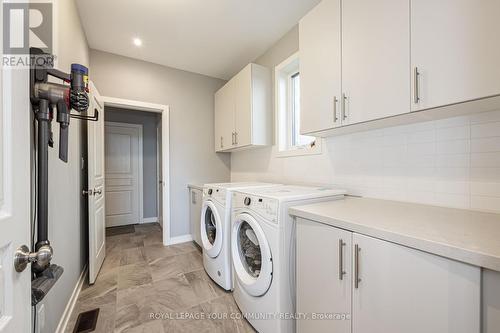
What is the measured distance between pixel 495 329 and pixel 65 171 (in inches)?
89.7

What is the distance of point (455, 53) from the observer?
0.88 m

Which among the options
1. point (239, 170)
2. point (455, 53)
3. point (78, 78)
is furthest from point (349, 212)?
point (239, 170)

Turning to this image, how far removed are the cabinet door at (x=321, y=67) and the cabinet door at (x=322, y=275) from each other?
75cm

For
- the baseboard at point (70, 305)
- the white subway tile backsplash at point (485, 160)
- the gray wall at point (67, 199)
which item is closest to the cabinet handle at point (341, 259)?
the white subway tile backsplash at point (485, 160)

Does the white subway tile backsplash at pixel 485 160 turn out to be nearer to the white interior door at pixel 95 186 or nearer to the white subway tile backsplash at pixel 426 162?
the white subway tile backsplash at pixel 426 162

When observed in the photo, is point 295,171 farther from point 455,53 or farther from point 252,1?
point 252,1

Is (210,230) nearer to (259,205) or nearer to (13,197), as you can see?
(259,205)

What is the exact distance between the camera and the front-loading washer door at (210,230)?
73.5 inches

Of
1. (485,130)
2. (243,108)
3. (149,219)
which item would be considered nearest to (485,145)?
(485,130)

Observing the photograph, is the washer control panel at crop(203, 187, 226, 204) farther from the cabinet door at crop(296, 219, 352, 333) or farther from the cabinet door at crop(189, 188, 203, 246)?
the cabinet door at crop(296, 219, 352, 333)

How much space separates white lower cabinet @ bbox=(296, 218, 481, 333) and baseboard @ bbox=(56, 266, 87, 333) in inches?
60.6

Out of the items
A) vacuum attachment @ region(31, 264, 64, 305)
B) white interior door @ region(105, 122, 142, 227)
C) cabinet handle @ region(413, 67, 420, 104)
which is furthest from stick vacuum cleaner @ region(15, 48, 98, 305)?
white interior door @ region(105, 122, 142, 227)

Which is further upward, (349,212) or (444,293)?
(349,212)

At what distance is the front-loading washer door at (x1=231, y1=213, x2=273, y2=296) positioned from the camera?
4.17 ft
